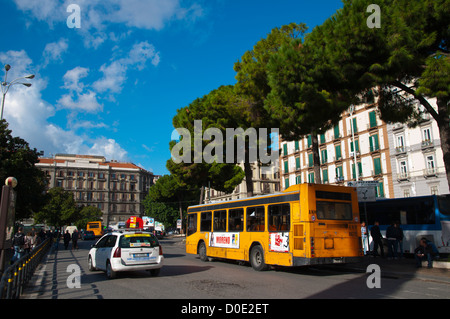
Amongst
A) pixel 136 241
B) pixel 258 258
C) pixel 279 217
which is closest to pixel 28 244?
pixel 136 241

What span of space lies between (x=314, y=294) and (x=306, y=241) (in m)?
2.86

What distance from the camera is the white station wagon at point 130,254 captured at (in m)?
10.7

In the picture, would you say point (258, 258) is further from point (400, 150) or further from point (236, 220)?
point (400, 150)

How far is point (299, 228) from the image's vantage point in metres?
11.3

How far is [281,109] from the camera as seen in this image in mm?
13656

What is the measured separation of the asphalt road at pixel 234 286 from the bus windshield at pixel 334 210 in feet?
6.31

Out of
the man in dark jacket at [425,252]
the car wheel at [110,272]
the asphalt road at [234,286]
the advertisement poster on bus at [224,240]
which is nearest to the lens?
the asphalt road at [234,286]

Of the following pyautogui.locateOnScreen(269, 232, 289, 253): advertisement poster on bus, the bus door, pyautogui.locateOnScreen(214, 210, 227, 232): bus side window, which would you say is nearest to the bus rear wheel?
pyautogui.locateOnScreen(269, 232, 289, 253): advertisement poster on bus

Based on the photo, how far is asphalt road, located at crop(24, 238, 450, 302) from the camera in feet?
26.5

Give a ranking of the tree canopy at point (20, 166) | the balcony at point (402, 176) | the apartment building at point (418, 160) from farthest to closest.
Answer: the balcony at point (402, 176) < the apartment building at point (418, 160) < the tree canopy at point (20, 166)

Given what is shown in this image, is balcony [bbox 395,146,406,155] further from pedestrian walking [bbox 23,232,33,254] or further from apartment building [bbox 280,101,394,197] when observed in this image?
pedestrian walking [bbox 23,232,33,254]

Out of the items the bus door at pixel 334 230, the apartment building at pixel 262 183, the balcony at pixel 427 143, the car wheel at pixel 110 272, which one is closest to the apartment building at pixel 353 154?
the balcony at pixel 427 143

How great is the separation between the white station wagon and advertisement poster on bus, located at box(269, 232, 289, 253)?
3.87 metres

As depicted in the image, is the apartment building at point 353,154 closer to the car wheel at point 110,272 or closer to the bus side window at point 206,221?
the bus side window at point 206,221
